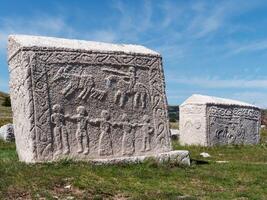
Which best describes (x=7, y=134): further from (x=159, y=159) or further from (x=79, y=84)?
(x=159, y=159)

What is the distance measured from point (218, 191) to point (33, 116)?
3.97 metres

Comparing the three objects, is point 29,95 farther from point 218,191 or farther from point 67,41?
point 218,191

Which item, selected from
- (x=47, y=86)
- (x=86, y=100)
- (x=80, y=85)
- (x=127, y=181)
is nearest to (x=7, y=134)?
(x=86, y=100)

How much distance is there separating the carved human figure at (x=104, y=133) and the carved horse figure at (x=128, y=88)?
477 mm

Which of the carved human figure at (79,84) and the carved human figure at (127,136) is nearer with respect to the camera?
the carved human figure at (79,84)

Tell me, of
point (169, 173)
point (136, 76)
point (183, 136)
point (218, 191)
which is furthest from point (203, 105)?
point (218, 191)

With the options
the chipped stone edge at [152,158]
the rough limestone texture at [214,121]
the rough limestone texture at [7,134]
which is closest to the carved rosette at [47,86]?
the chipped stone edge at [152,158]

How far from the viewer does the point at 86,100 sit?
37.7 feet

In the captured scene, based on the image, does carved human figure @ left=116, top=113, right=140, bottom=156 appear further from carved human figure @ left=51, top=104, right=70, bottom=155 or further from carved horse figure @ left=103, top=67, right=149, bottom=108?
carved human figure @ left=51, top=104, right=70, bottom=155

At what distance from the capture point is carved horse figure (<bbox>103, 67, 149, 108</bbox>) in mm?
11914

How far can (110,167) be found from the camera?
10.9 metres

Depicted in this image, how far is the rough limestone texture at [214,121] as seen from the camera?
20.1 m

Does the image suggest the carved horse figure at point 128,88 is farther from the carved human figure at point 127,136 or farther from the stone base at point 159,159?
the stone base at point 159,159

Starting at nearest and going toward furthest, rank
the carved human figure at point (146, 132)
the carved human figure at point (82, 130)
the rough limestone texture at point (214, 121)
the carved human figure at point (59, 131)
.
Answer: the carved human figure at point (59, 131)
the carved human figure at point (82, 130)
the carved human figure at point (146, 132)
the rough limestone texture at point (214, 121)
